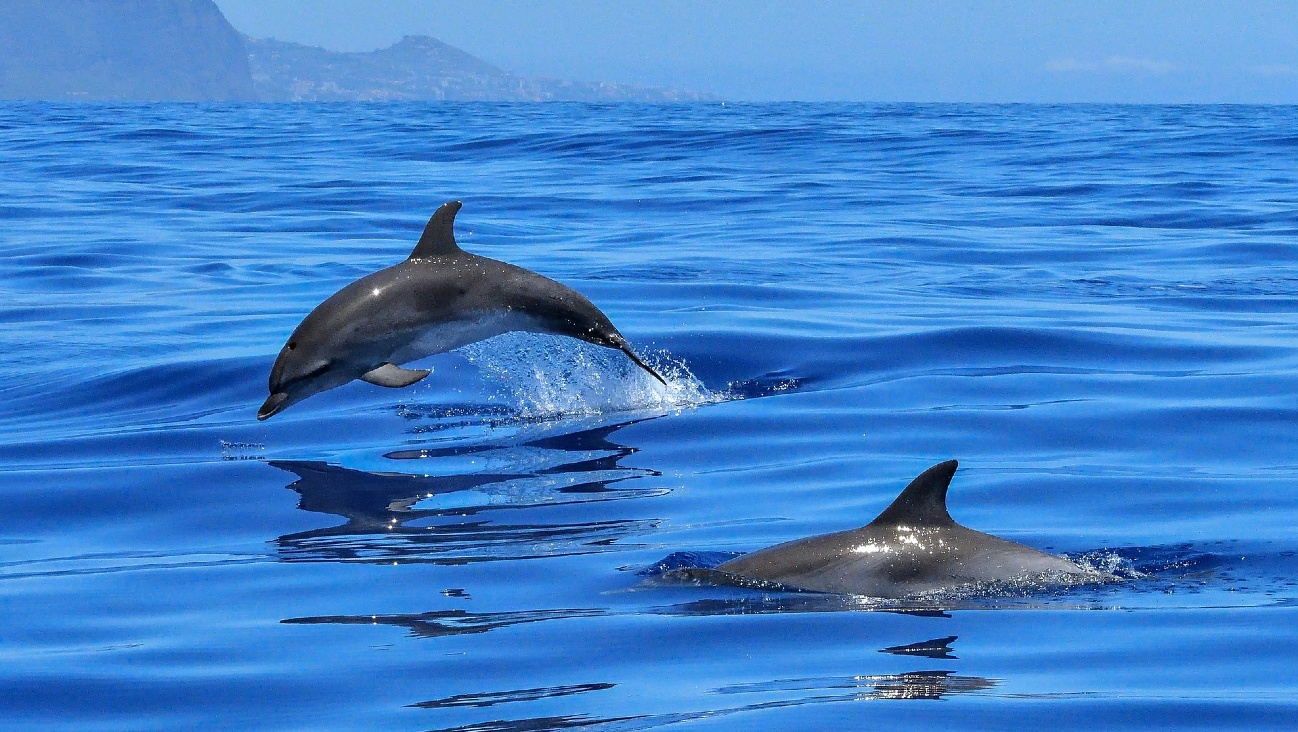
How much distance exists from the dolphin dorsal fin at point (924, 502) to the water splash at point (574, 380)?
4.24 metres

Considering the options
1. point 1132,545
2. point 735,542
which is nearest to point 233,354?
point 735,542

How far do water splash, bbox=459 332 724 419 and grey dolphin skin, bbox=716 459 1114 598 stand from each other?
163 inches

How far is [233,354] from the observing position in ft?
39.5

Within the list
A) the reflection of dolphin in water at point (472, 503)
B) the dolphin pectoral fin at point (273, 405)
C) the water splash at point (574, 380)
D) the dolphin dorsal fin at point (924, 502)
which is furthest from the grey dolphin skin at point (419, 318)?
the dolphin dorsal fin at point (924, 502)

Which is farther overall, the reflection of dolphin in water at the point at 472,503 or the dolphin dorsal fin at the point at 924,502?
the reflection of dolphin in water at the point at 472,503

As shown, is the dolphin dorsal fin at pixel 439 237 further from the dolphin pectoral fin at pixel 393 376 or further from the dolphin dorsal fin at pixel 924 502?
the dolphin dorsal fin at pixel 924 502

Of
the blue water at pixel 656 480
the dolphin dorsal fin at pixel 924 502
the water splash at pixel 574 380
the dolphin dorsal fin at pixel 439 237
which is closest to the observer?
the blue water at pixel 656 480

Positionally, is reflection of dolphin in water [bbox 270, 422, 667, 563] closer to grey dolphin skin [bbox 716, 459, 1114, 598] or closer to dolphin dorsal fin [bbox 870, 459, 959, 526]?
grey dolphin skin [bbox 716, 459, 1114, 598]

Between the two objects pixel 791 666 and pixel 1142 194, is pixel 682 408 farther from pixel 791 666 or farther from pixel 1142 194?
pixel 1142 194

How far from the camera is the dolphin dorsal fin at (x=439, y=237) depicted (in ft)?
27.5

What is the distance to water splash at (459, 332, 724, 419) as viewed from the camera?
10.5 m

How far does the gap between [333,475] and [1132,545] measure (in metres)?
4.22

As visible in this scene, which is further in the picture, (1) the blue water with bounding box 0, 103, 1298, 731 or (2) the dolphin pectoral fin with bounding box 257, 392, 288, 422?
(2) the dolphin pectoral fin with bounding box 257, 392, 288, 422

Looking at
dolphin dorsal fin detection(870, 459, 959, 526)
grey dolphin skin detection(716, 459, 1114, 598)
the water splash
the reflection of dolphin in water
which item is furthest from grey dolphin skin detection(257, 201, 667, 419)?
dolphin dorsal fin detection(870, 459, 959, 526)
